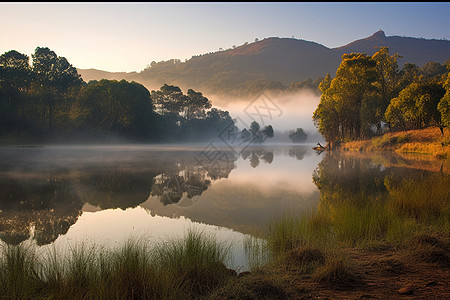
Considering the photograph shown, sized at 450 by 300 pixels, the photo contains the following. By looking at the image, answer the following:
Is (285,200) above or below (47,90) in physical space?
below

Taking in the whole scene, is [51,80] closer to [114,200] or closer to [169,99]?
[169,99]

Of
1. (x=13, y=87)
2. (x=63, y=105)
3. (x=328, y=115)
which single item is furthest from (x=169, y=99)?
(x=328, y=115)

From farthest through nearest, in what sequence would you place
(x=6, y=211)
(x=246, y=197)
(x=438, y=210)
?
(x=246, y=197) → (x=6, y=211) → (x=438, y=210)

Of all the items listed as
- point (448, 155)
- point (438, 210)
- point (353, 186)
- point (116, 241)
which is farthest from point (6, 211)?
point (448, 155)

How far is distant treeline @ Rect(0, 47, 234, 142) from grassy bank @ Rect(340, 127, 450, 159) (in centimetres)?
4501

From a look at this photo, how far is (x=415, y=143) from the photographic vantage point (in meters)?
33.9

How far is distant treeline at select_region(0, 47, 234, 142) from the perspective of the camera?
47.6 m

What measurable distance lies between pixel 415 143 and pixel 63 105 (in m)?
58.2

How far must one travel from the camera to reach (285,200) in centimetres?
1002

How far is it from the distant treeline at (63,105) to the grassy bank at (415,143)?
4501 centimetres

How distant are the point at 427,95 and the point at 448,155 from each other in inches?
→ 440

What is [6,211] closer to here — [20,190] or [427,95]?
[20,190]

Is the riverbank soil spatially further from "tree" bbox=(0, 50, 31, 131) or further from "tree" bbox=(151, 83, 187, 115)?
"tree" bbox=(151, 83, 187, 115)

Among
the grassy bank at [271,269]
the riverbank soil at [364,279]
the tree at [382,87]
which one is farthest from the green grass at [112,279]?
the tree at [382,87]
